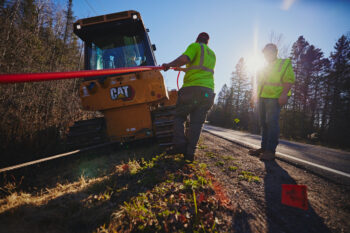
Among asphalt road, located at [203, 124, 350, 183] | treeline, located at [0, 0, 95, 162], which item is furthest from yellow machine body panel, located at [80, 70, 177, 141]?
asphalt road, located at [203, 124, 350, 183]

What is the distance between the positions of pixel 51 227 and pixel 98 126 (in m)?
2.82

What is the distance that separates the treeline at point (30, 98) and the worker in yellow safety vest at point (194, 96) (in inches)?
145

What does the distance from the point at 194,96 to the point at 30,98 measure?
22.0ft

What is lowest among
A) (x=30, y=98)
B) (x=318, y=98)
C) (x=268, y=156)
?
(x=268, y=156)

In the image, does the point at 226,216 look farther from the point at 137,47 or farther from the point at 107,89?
the point at 137,47

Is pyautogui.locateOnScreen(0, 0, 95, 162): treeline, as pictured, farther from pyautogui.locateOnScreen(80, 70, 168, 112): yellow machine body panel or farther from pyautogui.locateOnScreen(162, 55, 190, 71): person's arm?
pyautogui.locateOnScreen(162, 55, 190, 71): person's arm

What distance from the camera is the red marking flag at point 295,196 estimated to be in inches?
56.7

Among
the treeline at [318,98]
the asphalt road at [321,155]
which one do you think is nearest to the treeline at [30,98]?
the asphalt road at [321,155]

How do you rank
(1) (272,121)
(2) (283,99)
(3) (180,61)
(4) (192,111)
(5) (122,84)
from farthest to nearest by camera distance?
(5) (122,84) → (1) (272,121) → (2) (283,99) → (4) (192,111) → (3) (180,61)

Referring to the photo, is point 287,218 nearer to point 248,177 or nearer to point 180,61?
point 248,177

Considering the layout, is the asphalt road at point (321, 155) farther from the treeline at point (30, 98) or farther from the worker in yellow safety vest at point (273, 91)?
the treeline at point (30, 98)

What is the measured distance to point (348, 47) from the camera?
20.1m

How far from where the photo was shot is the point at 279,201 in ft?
5.02

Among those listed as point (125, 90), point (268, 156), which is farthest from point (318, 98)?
point (125, 90)
